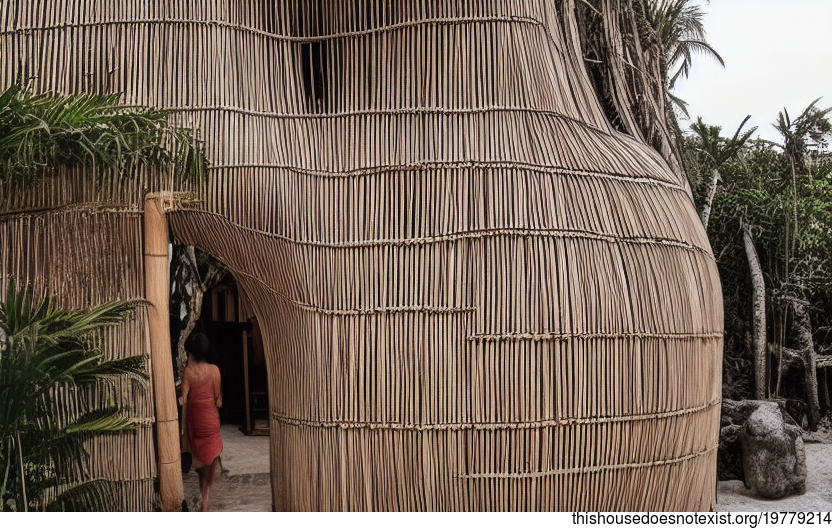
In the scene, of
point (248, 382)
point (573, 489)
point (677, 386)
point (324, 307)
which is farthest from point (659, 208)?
point (248, 382)

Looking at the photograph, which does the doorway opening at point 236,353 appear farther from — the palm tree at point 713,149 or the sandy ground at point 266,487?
the palm tree at point 713,149

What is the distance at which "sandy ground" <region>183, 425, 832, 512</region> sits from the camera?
19.8 feet

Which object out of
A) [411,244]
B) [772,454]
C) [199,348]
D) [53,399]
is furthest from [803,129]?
[53,399]

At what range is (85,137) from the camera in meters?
4.28

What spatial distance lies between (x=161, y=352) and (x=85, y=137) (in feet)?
3.65

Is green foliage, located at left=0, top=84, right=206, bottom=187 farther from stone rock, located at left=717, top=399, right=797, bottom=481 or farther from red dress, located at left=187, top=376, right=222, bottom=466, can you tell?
stone rock, located at left=717, top=399, right=797, bottom=481

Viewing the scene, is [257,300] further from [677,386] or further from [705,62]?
[705,62]

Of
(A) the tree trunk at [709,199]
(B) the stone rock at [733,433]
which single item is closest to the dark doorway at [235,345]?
(B) the stone rock at [733,433]

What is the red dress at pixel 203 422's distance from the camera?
206 inches

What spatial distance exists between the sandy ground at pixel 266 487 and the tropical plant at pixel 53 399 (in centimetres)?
150

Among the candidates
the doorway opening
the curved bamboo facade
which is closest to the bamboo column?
the curved bamboo facade

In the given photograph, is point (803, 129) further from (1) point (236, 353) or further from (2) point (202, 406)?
(1) point (236, 353)

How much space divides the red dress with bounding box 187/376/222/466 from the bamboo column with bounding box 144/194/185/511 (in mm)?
603

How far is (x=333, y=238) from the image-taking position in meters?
4.68
